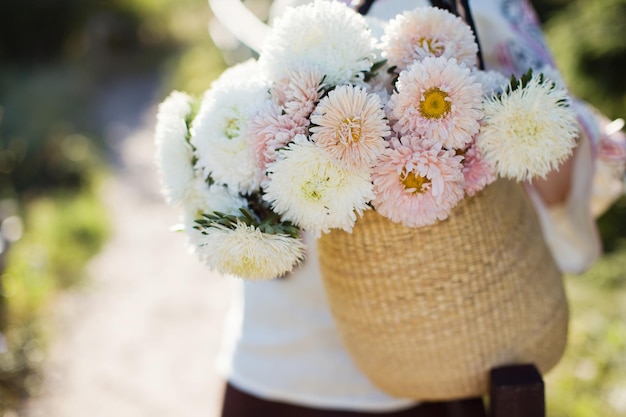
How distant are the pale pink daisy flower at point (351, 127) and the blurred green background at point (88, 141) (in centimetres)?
189

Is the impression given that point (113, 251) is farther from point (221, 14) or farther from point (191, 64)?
point (191, 64)

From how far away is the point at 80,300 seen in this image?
14.7 ft

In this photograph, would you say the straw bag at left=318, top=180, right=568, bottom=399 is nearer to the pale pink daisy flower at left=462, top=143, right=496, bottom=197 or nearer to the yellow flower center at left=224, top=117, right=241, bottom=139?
the pale pink daisy flower at left=462, top=143, right=496, bottom=197

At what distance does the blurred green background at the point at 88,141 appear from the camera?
9.36 feet

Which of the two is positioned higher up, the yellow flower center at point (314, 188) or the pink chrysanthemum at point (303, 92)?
the pink chrysanthemum at point (303, 92)

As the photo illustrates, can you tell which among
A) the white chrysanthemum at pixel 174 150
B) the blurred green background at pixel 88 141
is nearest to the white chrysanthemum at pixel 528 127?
the white chrysanthemum at pixel 174 150

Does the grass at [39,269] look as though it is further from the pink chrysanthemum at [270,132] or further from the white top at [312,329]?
the pink chrysanthemum at [270,132]

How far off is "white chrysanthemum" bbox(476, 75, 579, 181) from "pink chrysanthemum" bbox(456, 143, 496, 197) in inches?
0.7

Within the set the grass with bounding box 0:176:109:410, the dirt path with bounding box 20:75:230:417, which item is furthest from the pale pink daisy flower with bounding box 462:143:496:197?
the grass with bounding box 0:176:109:410

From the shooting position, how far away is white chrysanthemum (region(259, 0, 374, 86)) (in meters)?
0.99

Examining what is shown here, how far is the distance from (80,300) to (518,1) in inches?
147

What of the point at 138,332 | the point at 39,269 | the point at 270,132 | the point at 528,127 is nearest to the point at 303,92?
the point at 270,132

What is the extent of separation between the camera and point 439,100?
37.0 inches

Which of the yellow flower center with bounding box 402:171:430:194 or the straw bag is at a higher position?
the yellow flower center with bounding box 402:171:430:194
